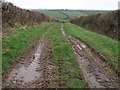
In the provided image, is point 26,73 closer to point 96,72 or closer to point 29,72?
point 29,72

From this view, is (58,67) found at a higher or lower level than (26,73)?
higher

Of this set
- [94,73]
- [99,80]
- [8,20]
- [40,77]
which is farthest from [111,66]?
[8,20]

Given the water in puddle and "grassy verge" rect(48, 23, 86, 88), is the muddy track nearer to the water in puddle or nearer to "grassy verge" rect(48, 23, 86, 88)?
the water in puddle

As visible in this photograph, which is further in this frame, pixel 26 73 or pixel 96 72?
pixel 96 72

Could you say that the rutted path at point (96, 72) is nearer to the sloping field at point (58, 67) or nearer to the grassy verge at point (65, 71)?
the sloping field at point (58, 67)

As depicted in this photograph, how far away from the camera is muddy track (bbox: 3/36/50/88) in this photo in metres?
12.9

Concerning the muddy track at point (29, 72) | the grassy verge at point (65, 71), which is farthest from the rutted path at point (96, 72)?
the muddy track at point (29, 72)

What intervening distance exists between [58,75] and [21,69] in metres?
2.37

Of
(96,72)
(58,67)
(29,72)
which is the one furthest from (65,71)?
(29,72)

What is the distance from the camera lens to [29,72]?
1529 cm

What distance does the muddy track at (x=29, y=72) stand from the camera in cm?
1291

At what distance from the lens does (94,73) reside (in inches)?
603

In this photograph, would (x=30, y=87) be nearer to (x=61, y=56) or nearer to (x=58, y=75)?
→ (x=58, y=75)

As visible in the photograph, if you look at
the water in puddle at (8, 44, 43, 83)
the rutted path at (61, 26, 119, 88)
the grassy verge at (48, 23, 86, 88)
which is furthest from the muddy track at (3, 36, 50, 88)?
the rutted path at (61, 26, 119, 88)
